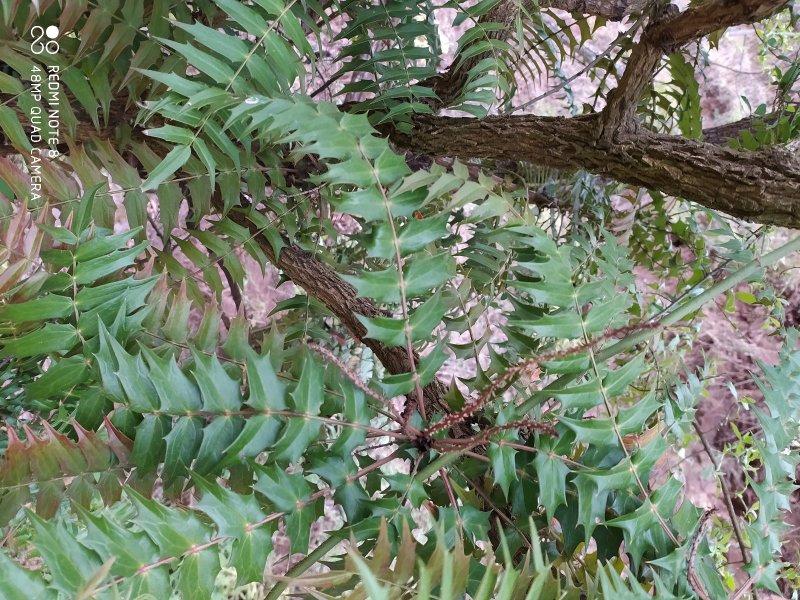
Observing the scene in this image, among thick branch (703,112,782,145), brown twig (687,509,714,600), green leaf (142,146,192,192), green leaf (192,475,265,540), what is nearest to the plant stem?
brown twig (687,509,714,600)

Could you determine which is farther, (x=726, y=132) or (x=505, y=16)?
(x=726, y=132)

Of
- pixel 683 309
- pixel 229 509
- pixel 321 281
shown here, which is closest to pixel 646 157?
pixel 683 309

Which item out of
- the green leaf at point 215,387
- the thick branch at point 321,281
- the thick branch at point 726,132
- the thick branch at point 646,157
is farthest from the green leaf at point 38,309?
the thick branch at point 726,132

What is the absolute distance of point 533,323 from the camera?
20.7 inches

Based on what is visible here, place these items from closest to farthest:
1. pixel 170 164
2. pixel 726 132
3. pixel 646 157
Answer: pixel 170 164, pixel 646 157, pixel 726 132

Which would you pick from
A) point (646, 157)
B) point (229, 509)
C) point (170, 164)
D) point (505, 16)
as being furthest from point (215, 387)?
point (505, 16)

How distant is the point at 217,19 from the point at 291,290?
1.11 metres

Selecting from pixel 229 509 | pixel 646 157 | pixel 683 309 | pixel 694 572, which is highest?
pixel 646 157

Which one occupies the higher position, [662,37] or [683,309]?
[662,37]

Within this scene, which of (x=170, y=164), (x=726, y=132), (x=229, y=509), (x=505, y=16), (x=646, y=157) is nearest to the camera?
(x=229, y=509)

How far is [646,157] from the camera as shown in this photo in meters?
0.69

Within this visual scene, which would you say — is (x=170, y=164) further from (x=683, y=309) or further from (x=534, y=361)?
(x=683, y=309)

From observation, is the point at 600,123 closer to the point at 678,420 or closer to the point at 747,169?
the point at 747,169

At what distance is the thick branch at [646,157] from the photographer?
2.04 feet
